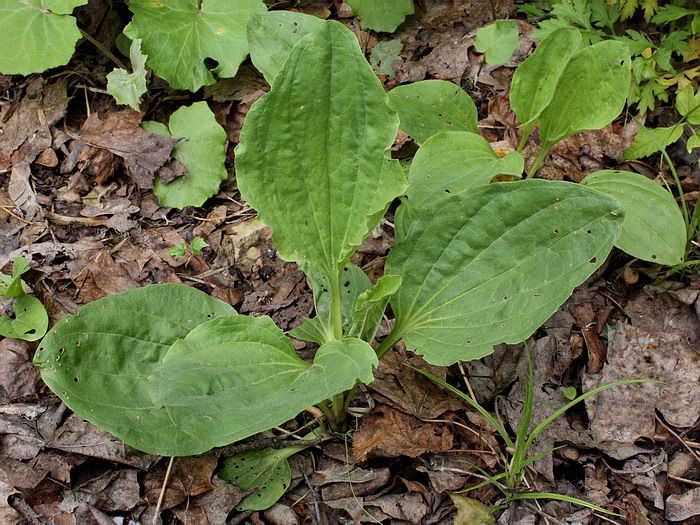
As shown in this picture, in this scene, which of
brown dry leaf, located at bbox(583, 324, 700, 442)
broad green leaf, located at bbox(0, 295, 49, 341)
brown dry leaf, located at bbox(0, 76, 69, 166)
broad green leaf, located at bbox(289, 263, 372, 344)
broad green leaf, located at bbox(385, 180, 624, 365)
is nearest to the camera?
broad green leaf, located at bbox(385, 180, 624, 365)

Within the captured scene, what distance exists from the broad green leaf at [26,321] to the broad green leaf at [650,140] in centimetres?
283

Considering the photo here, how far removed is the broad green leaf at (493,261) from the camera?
1.96 m

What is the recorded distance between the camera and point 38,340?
2428 mm

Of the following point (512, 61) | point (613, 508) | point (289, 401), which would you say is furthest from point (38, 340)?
point (512, 61)

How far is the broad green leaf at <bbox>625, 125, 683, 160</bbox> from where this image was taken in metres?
2.78

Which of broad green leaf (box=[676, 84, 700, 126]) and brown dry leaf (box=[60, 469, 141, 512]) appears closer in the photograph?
brown dry leaf (box=[60, 469, 141, 512])

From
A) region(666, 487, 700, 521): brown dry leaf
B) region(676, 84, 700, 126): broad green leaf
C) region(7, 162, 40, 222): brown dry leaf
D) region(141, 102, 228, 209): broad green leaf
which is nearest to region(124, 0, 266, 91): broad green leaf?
region(141, 102, 228, 209): broad green leaf

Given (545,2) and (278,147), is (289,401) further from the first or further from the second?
(545,2)

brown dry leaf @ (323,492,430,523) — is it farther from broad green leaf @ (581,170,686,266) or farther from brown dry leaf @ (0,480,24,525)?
broad green leaf @ (581,170,686,266)

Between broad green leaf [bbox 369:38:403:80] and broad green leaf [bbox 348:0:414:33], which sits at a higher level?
broad green leaf [bbox 348:0:414:33]

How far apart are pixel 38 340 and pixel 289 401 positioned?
4.49 ft

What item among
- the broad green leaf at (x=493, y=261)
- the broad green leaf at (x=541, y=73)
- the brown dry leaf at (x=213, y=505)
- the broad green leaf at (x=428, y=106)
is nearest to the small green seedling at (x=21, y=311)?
the brown dry leaf at (x=213, y=505)

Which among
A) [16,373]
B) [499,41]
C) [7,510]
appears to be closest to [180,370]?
[7,510]

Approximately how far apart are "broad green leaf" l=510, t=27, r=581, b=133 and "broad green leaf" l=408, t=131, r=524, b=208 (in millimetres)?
214
